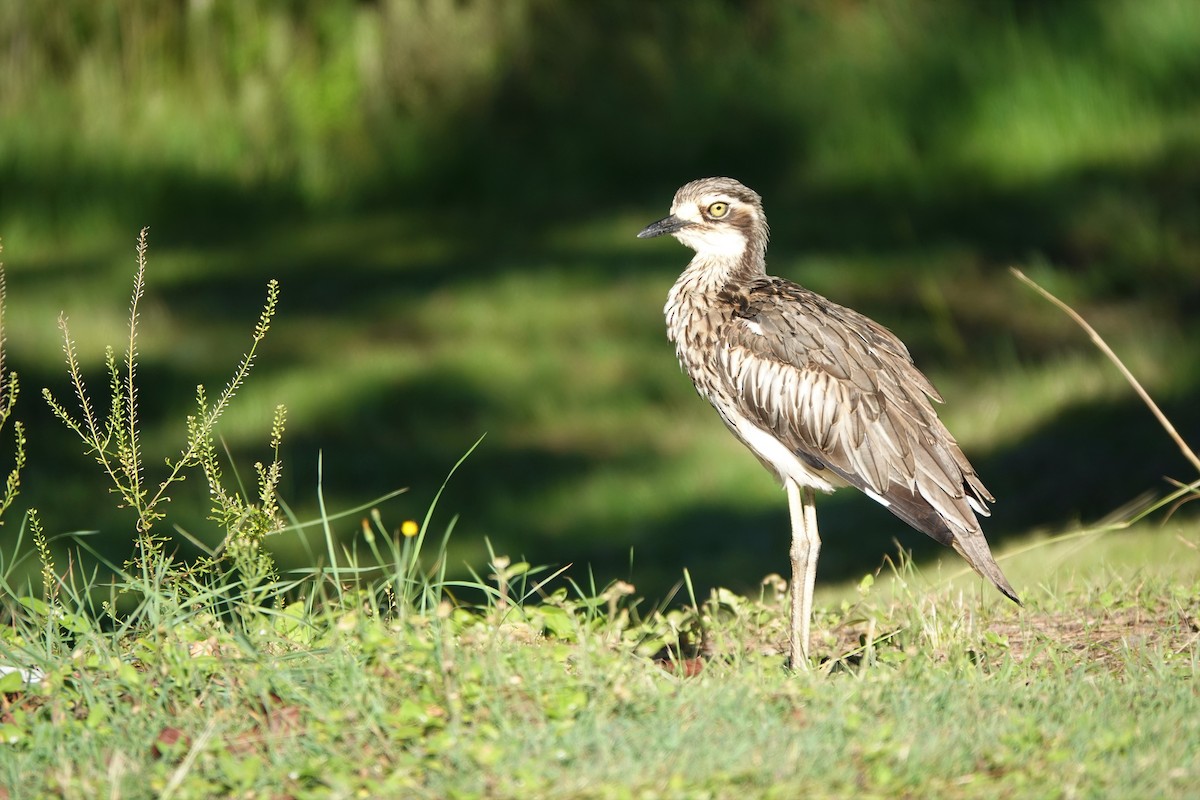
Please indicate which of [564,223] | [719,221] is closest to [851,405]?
[719,221]

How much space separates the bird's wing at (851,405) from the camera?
18.4 ft

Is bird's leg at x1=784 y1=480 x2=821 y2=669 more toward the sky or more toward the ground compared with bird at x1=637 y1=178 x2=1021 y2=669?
more toward the ground

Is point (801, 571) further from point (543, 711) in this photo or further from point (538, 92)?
point (538, 92)

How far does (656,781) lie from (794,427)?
219 cm

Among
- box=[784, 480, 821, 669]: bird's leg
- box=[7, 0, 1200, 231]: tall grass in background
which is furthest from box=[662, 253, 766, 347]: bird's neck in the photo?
box=[7, 0, 1200, 231]: tall grass in background

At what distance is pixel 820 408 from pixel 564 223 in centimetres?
787

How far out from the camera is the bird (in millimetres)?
5562

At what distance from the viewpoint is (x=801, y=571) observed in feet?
18.2

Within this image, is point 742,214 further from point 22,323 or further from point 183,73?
point 183,73

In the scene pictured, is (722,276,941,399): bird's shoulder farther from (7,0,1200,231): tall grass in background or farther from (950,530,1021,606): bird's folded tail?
(7,0,1200,231): tall grass in background

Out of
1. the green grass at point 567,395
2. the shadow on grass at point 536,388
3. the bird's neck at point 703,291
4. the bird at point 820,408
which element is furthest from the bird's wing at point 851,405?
the shadow on grass at point 536,388

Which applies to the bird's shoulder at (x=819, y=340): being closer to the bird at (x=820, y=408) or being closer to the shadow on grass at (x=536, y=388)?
the bird at (x=820, y=408)

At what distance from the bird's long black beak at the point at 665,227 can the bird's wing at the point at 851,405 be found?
1.73ft

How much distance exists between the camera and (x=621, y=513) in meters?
9.52
